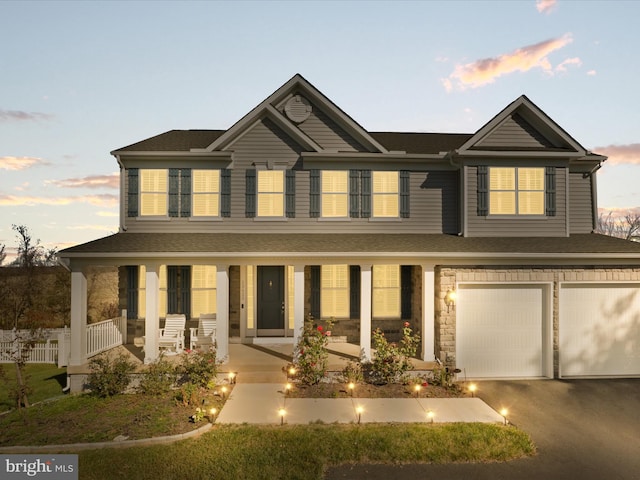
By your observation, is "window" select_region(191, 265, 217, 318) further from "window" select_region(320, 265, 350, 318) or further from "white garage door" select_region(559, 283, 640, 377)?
"white garage door" select_region(559, 283, 640, 377)

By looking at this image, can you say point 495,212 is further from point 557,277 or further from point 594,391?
point 594,391

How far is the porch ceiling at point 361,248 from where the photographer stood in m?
10.8

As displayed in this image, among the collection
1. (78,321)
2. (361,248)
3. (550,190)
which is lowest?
(78,321)

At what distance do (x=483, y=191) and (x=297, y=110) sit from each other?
666 centimetres

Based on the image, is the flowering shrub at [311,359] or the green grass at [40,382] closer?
the green grass at [40,382]

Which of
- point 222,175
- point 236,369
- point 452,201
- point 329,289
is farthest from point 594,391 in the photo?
point 222,175

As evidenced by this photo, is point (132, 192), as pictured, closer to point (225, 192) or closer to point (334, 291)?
point (225, 192)

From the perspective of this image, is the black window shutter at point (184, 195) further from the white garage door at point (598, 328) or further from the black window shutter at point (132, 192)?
the white garage door at point (598, 328)

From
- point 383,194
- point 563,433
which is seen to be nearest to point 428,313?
point 563,433

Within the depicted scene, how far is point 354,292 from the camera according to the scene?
13203mm

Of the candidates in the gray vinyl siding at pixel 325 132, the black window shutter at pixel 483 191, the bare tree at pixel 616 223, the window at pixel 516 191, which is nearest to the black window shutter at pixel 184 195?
the gray vinyl siding at pixel 325 132

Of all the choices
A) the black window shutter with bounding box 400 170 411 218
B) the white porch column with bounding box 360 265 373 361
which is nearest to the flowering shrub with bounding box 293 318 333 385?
the white porch column with bounding box 360 265 373 361

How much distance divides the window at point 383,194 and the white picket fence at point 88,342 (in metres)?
9.07

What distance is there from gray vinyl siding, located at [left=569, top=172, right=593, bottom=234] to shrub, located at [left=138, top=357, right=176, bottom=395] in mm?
13396
